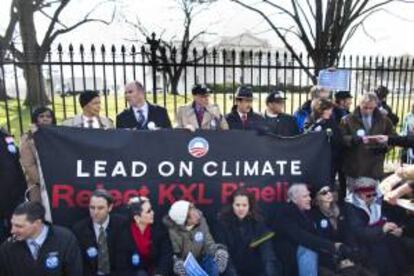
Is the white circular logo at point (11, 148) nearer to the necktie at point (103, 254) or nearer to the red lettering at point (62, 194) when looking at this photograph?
the red lettering at point (62, 194)

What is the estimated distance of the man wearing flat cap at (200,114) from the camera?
5.54 meters

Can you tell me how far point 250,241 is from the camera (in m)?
4.56

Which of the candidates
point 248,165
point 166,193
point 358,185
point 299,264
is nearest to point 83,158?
point 166,193

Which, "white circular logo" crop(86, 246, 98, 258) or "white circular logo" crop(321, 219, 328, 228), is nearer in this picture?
"white circular logo" crop(86, 246, 98, 258)

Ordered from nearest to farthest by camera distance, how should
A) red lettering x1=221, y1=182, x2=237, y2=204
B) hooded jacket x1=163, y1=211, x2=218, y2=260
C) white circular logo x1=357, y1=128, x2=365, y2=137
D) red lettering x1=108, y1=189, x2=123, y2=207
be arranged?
hooded jacket x1=163, y1=211, x2=218, y2=260
red lettering x1=108, y1=189, x2=123, y2=207
red lettering x1=221, y1=182, x2=237, y2=204
white circular logo x1=357, y1=128, x2=365, y2=137

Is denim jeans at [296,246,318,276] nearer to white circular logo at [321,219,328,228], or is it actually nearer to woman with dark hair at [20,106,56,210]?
white circular logo at [321,219,328,228]

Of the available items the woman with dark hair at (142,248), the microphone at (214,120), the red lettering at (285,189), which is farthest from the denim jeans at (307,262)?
the microphone at (214,120)

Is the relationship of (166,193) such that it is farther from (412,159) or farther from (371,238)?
(412,159)

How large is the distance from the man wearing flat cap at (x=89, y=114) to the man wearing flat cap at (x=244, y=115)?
153cm

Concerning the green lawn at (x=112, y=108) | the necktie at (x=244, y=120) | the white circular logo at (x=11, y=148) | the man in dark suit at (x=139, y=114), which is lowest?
the green lawn at (x=112, y=108)

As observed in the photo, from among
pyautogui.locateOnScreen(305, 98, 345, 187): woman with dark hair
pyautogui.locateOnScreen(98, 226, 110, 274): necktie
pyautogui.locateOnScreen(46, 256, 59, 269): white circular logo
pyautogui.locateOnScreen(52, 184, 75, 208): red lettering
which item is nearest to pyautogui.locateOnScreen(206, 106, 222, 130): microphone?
pyautogui.locateOnScreen(305, 98, 345, 187): woman with dark hair

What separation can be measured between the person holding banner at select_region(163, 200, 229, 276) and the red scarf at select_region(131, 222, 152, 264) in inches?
8.7

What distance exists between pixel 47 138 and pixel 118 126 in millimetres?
888

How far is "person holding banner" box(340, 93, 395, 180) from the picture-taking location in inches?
226
